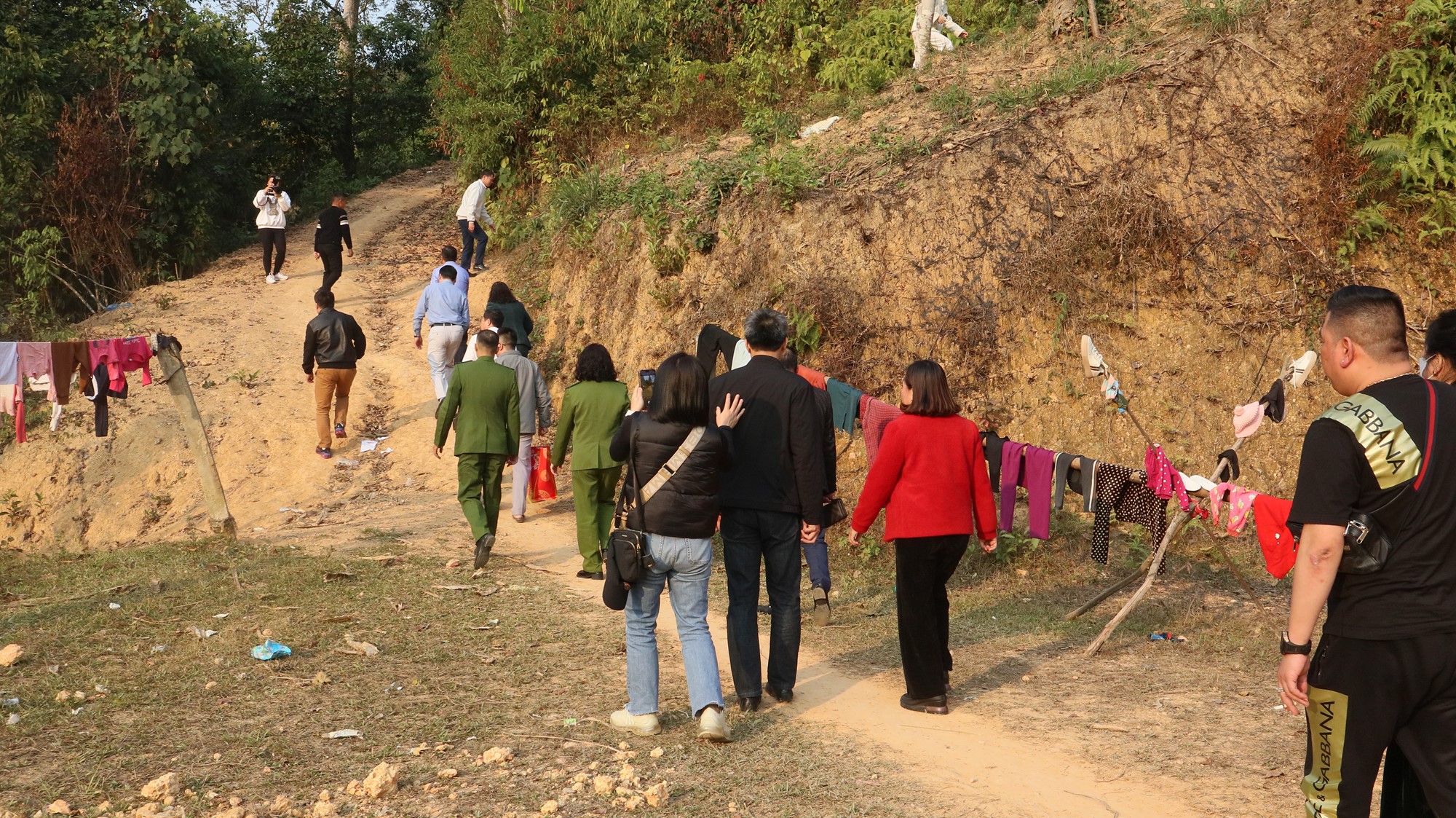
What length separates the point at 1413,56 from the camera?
11.5m

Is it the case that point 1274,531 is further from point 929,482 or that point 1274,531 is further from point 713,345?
point 713,345

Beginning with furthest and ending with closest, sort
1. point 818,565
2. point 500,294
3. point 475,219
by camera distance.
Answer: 1. point 475,219
2. point 500,294
3. point 818,565

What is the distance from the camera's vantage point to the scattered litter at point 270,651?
6.99m

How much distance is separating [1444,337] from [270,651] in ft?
21.8

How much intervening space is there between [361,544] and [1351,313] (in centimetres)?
875

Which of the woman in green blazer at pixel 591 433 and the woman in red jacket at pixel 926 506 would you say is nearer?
the woman in red jacket at pixel 926 506

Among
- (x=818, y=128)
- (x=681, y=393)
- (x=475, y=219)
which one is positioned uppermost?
(x=818, y=128)

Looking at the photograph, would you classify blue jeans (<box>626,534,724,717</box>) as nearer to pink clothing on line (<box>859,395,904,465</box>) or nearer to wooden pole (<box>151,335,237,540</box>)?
pink clothing on line (<box>859,395,904,465</box>)

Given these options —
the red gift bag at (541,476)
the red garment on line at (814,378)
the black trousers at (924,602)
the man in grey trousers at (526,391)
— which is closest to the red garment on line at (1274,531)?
the black trousers at (924,602)

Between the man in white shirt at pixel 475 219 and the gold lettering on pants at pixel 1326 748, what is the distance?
53.0 ft

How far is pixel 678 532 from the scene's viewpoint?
18.5 ft

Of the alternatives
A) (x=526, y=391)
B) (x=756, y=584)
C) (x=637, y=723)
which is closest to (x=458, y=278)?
(x=526, y=391)

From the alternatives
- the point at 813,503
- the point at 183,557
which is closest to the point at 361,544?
the point at 183,557

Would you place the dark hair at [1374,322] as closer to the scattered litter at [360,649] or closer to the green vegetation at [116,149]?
the scattered litter at [360,649]
